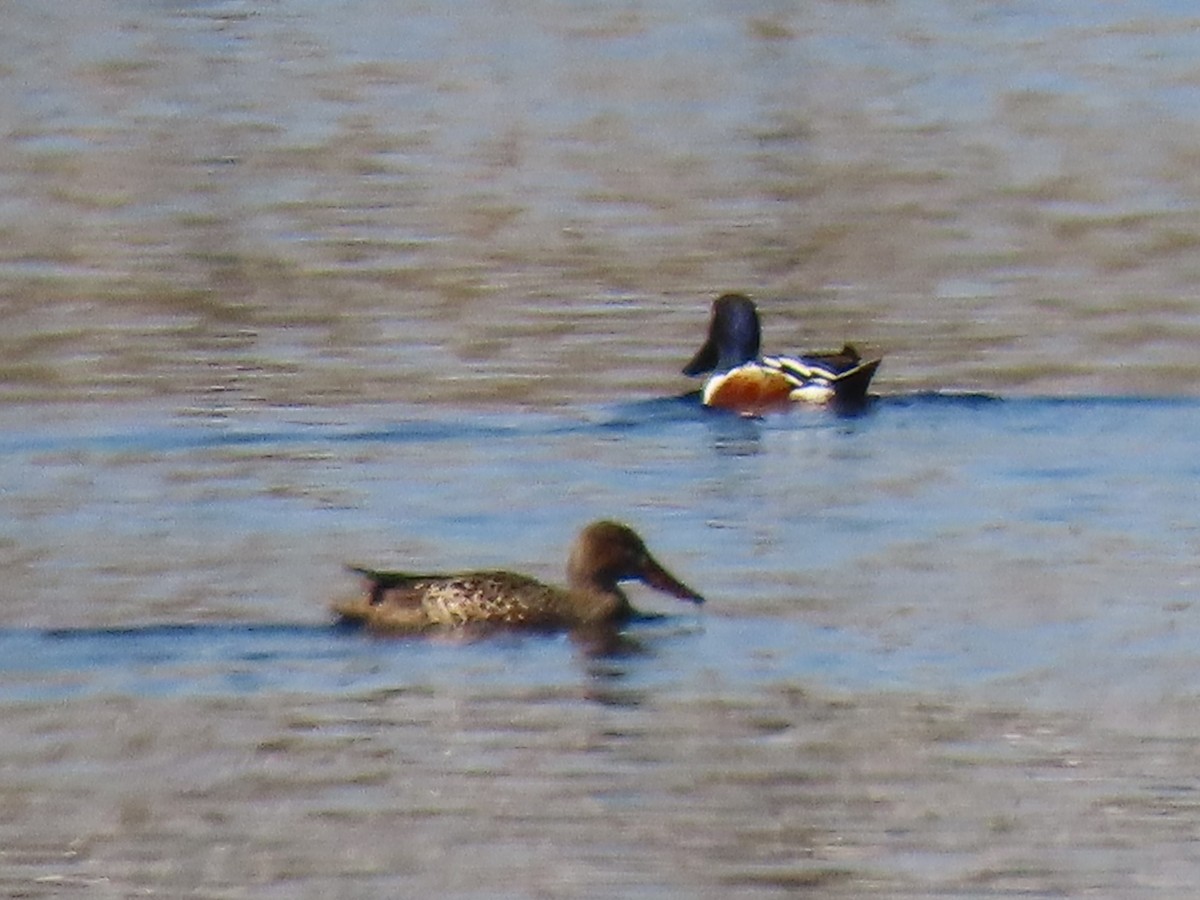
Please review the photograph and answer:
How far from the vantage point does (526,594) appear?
37.6ft

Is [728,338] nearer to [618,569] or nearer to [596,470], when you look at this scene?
[596,470]

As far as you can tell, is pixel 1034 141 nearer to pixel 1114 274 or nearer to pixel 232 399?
pixel 1114 274

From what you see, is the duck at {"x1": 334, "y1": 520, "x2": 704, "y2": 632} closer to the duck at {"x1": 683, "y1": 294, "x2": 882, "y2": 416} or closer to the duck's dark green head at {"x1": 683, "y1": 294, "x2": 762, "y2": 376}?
the duck at {"x1": 683, "y1": 294, "x2": 882, "y2": 416}

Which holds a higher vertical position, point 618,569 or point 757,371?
point 757,371

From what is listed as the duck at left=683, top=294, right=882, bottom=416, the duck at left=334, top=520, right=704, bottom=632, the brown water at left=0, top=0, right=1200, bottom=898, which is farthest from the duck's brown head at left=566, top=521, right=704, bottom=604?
the duck at left=683, top=294, right=882, bottom=416

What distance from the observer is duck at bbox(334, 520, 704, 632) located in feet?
37.1

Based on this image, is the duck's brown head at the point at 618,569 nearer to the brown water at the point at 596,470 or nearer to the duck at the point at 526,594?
the duck at the point at 526,594

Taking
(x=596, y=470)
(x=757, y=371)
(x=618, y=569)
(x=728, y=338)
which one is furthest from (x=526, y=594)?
(x=728, y=338)

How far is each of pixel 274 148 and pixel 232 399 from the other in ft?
28.6

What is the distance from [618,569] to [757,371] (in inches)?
183

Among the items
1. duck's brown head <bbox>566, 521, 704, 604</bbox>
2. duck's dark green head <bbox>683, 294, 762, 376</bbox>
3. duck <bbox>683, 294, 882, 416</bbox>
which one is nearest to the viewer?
duck's brown head <bbox>566, 521, 704, 604</bbox>

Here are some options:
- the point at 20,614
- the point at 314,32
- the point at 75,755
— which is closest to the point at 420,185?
the point at 314,32

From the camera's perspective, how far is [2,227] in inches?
826

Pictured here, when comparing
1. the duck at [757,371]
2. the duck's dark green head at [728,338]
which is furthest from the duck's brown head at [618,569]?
the duck's dark green head at [728,338]
